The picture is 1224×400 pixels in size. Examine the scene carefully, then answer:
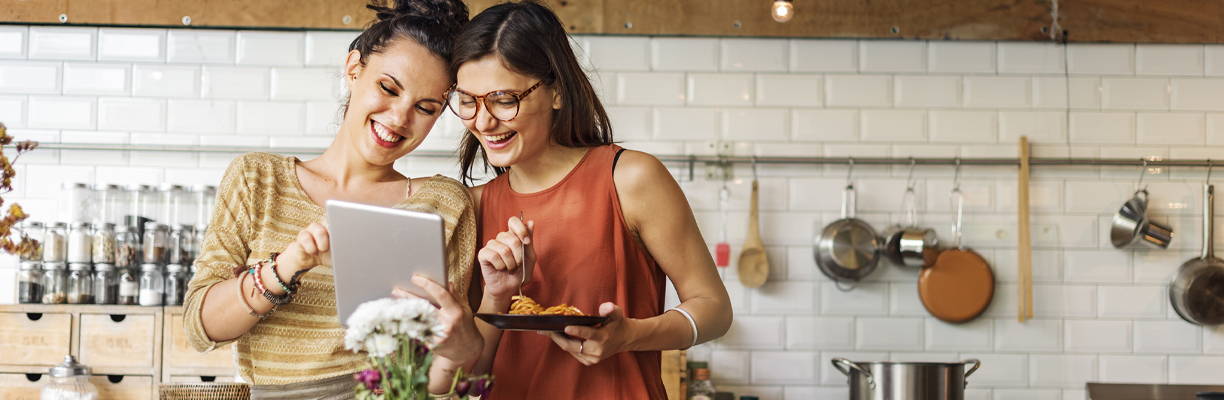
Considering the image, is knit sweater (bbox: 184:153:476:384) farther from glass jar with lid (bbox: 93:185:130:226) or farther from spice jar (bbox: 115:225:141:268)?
glass jar with lid (bbox: 93:185:130:226)

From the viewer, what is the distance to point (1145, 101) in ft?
13.5

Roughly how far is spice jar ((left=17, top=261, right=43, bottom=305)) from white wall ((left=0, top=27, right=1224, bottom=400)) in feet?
1.30

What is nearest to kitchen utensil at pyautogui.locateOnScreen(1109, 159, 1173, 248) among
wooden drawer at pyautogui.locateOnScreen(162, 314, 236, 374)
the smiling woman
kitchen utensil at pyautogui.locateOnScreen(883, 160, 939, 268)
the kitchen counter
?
the kitchen counter

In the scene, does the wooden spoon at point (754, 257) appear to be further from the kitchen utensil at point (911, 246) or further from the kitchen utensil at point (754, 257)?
the kitchen utensil at point (911, 246)

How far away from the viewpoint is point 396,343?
1.38 meters

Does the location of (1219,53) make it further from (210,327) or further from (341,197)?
(210,327)

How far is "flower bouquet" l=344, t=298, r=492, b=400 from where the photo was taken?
1365mm

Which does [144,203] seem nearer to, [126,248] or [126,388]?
[126,248]

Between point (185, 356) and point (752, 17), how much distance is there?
227 centimetres

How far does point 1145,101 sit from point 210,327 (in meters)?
3.56

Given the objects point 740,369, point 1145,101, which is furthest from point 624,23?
point 1145,101

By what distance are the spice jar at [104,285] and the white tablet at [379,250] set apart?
2.49 m

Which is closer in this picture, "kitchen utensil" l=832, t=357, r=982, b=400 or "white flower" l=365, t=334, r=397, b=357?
"white flower" l=365, t=334, r=397, b=357

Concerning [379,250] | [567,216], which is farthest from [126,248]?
[379,250]
